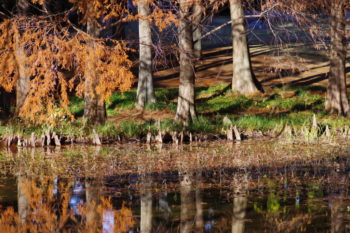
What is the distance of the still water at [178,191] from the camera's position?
6.50 meters

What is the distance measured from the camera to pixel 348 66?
29.5 meters

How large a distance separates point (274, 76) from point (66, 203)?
20.2 meters

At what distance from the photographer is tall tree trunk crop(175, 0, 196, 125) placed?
54.1 ft

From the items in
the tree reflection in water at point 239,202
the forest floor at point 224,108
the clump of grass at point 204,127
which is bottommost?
the tree reflection in water at point 239,202

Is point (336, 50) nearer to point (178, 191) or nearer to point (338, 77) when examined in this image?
point (338, 77)

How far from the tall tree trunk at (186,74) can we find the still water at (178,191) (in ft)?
12.6

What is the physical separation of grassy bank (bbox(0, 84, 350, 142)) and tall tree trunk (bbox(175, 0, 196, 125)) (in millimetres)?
323

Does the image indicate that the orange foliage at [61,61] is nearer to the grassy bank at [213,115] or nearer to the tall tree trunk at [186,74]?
the grassy bank at [213,115]

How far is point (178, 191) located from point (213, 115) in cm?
1101

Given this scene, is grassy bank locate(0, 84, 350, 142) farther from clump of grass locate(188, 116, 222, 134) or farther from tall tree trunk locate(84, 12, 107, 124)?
tall tree trunk locate(84, 12, 107, 124)

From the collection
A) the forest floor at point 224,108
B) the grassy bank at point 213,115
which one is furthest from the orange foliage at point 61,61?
the forest floor at point 224,108

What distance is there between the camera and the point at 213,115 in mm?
19297

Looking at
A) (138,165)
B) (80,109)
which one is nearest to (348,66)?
(80,109)

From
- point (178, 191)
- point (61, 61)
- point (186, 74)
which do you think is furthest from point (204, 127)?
point (178, 191)
